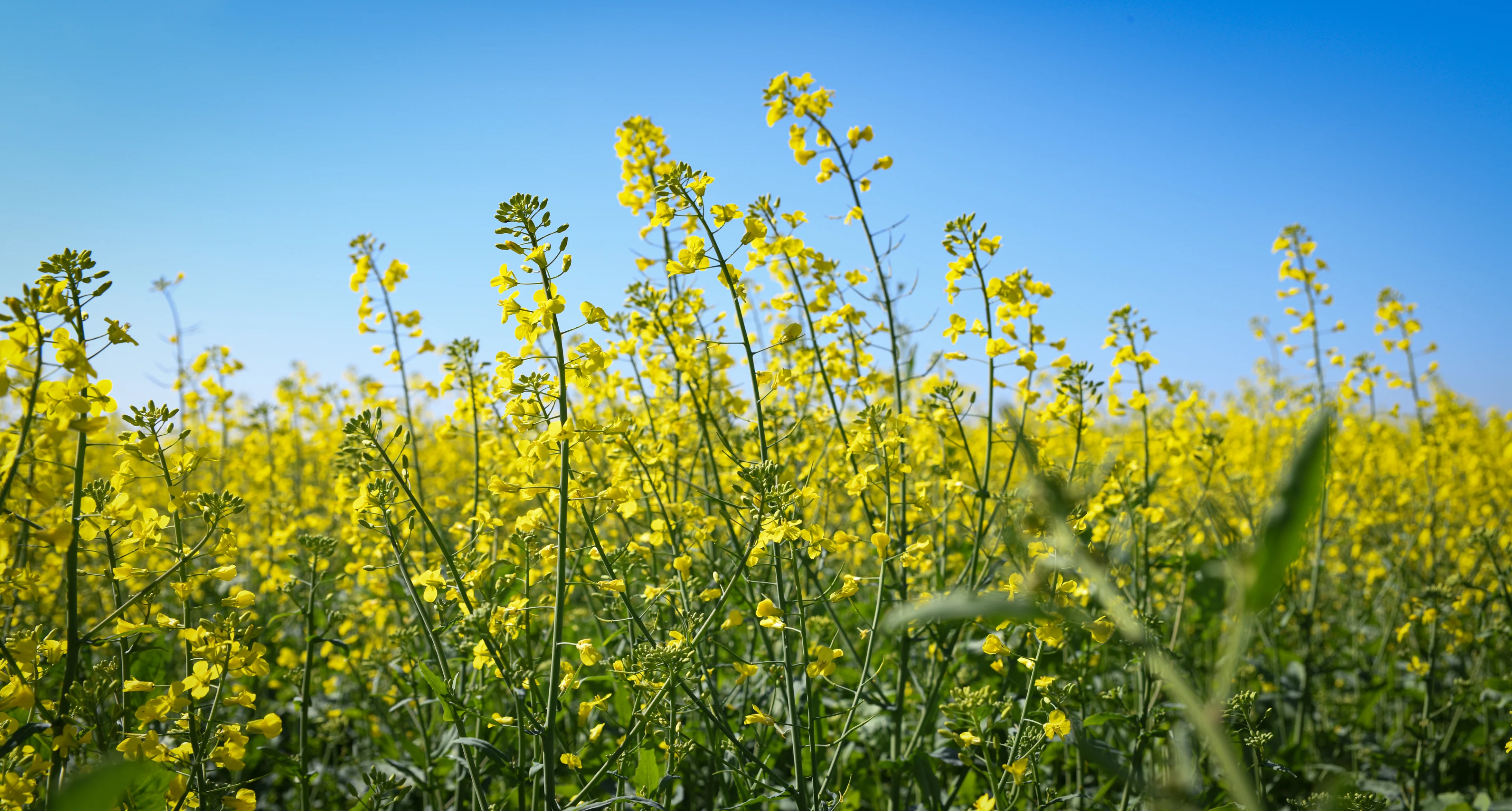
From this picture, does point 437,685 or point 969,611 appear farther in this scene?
point 437,685

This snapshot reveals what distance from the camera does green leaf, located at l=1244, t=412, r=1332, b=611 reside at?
0.88ft

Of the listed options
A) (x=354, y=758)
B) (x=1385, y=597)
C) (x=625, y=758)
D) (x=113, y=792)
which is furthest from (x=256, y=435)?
(x=1385, y=597)

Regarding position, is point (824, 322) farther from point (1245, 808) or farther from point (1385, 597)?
point (1385, 597)

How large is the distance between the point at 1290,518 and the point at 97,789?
2.01ft

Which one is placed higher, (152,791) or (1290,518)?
(1290,518)

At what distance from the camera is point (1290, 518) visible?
0.28 metres

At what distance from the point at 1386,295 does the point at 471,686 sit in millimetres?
5434

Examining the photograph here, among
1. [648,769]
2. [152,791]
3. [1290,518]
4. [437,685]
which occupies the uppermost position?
[1290,518]

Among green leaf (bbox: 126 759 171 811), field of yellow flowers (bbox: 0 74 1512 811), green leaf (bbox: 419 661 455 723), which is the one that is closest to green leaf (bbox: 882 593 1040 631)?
field of yellow flowers (bbox: 0 74 1512 811)

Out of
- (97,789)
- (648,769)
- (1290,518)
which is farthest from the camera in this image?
(648,769)

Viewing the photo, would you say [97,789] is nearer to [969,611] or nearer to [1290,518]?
[969,611]

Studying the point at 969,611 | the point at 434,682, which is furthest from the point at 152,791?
the point at 969,611

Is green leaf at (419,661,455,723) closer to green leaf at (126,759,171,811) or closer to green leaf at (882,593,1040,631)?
green leaf at (126,759,171,811)

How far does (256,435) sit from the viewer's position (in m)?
6.59
